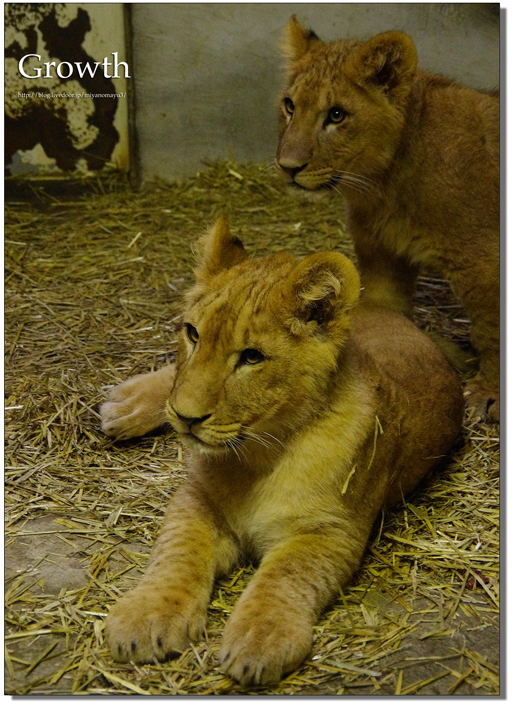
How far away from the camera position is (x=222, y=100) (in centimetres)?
734

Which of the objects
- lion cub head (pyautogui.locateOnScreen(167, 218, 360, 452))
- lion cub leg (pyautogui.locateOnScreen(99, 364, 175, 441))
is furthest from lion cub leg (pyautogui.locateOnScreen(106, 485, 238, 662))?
lion cub leg (pyautogui.locateOnScreen(99, 364, 175, 441))

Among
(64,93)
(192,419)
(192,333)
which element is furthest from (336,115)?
(64,93)

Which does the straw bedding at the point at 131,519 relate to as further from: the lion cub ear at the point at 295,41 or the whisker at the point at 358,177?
the lion cub ear at the point at 295,41

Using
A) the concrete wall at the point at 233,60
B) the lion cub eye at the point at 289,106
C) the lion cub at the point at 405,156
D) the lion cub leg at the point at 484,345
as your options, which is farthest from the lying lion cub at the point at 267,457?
the concrete wall at the point at 233,60

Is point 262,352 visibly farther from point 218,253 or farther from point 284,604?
point 284,604

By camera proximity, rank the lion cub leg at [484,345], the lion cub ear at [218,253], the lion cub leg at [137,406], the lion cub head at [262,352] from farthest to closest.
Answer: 1. the lion cub leg at [484,345]
2. the lion cub leg at [137,406]
3. the lion cub ear at [218,253]
4. the lion cub head at [262,352]

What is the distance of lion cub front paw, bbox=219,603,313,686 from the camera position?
2.78 m

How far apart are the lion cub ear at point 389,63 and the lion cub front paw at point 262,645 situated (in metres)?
3.04

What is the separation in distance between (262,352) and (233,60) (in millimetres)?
4791

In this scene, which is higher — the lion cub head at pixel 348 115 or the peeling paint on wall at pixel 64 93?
the peeling paint on wall at pixel 64 93

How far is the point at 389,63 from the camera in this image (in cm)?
471

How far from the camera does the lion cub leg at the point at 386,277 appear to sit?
5.42 metres

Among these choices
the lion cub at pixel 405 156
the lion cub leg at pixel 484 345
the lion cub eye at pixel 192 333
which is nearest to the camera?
the lion cub eye at pixel 192 333

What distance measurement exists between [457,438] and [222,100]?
409 centimetres
